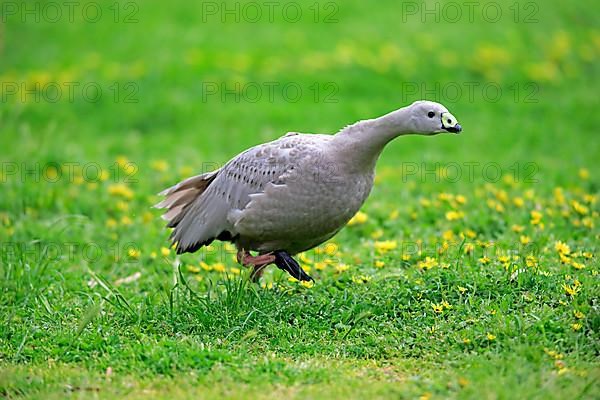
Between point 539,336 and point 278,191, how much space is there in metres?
1.88

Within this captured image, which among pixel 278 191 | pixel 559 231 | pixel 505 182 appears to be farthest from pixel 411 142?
pixel 278 191

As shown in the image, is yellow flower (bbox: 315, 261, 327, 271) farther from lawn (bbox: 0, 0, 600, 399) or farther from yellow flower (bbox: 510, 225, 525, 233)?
yellow flower (bbox: 510, 225, 525, 233)

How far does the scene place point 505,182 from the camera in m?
8.59

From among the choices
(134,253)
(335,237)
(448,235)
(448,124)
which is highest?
(448,124)

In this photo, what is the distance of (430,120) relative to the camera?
5.51 metres

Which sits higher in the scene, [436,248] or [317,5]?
[317,5]

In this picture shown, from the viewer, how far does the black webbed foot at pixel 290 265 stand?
19.7 ft

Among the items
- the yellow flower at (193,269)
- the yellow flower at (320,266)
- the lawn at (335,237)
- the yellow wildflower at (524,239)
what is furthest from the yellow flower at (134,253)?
the yellow wildflower at (524,239)

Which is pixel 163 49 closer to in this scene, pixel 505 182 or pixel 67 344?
pixel 505 182

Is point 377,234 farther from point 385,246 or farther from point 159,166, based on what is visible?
point 159,166

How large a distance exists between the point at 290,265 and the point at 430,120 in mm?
1394

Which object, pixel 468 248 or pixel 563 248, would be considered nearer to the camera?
pixel 563 248

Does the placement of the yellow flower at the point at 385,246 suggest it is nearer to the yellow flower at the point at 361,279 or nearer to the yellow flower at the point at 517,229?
the yellow flower at the point at 361,279

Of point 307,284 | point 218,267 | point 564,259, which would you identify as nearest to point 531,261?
point 564,259
